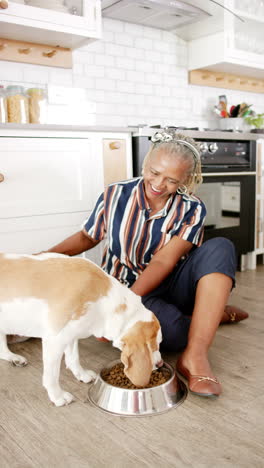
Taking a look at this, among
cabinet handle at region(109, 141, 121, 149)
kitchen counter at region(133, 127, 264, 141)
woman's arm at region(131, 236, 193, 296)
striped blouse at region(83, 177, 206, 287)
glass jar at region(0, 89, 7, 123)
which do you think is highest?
glass jar at region(0, 89, 7, 123)

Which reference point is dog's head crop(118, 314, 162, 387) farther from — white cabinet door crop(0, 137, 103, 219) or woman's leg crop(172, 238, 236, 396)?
white cabinet door crop(0, 137, 103, 219)

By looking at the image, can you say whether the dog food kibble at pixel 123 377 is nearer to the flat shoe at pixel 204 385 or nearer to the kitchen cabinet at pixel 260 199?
the flat shoe at pixel 204 385

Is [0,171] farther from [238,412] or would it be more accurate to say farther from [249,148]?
[249,148]

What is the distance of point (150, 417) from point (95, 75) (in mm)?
2437

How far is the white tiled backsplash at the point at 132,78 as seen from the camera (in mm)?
2875

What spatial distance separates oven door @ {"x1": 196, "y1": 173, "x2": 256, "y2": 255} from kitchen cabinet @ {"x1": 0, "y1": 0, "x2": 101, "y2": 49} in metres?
1.12

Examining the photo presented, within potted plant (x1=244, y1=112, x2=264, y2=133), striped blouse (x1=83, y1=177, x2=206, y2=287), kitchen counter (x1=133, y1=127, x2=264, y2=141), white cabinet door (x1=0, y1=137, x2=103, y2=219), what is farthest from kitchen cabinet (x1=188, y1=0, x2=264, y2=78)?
striped blouse (x1=83, y1=177, x2=206, y2=287)

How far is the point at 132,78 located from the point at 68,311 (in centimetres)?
248

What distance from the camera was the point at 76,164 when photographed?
2225 mm

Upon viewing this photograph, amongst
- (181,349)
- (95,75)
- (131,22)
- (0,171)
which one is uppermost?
(131,22)

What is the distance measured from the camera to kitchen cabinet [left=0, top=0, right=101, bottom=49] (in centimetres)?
229

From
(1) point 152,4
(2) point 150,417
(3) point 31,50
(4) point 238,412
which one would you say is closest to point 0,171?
(3) point 31,50

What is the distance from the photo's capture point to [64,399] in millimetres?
1292

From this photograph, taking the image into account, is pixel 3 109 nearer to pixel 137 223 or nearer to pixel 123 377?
pixel 137 223
